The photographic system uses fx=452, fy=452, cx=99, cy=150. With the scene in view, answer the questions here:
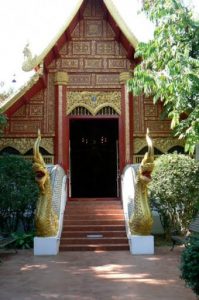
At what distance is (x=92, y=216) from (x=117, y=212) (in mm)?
597

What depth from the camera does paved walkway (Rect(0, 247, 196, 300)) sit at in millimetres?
5047

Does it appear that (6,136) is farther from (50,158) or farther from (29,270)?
(29,270)

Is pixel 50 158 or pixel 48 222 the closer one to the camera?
pixel 48 222

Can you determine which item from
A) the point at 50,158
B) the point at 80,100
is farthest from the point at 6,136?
the point at 80,100

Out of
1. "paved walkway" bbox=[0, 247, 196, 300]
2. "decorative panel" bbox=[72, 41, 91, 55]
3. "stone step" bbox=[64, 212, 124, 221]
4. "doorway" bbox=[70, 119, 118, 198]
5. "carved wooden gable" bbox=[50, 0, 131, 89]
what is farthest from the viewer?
"doorway" bbox=[70, 119, 118, 198]

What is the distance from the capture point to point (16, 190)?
934 centimetres

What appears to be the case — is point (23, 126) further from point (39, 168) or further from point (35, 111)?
point (39, 168)

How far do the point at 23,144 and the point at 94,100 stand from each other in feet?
6.79

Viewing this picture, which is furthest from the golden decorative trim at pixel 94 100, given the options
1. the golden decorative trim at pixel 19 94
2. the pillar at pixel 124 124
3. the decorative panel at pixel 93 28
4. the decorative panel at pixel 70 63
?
the decorative panel at pixel 93 28

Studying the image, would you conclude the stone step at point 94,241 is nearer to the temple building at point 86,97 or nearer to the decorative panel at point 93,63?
the temple building at point 86,97

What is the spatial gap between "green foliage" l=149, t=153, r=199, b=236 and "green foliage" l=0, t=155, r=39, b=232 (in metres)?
2.53

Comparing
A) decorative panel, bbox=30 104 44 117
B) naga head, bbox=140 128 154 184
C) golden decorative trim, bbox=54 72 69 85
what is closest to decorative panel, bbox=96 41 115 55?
golden decorative trim, bbox=54 72 69 85

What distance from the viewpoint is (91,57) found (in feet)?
37.5

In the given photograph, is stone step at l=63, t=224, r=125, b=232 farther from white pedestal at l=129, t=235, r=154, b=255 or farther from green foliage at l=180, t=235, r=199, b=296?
green foliage at l=180, t=235, r=199, b=296
